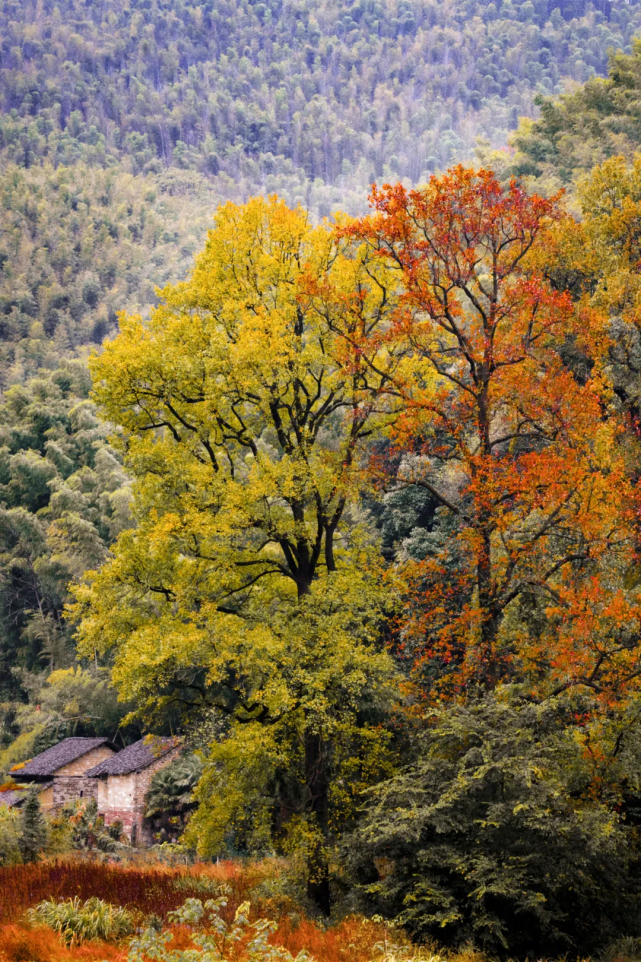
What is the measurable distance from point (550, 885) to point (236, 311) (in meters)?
10.8

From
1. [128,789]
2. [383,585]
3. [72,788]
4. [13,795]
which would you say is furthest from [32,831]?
[72,788]

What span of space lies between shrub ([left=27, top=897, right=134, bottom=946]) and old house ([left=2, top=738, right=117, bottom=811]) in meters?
29.2

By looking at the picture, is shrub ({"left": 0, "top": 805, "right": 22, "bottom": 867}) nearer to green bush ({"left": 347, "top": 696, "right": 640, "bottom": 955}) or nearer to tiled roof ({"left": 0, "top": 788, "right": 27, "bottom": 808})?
green bush ({"left": 347, "top": 696, "right": 640, "bottom": 955})

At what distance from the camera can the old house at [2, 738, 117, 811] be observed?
118 feet

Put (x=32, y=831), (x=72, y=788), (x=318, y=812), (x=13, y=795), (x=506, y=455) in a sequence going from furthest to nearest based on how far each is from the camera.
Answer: (x=72, y=788) → (x=13, y=795) → (x=506, y=455) → (x=318, y=812) → (x=32, y=831)

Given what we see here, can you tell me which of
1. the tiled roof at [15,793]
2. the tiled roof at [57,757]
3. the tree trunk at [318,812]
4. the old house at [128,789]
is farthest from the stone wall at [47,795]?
the tree trunk at [318,812]

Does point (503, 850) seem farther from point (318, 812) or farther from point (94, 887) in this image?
point (94, 887)

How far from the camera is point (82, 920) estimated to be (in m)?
8.38

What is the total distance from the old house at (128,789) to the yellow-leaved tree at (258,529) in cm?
2027

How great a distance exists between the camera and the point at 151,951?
5930 mm

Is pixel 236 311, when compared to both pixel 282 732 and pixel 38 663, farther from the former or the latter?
pixel 38 663

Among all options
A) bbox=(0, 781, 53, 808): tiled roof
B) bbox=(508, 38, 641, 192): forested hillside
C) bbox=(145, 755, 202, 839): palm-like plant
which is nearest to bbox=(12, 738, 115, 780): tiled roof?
bbox=(0, 781, 53, 808): tiled roof

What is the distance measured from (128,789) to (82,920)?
1104 inches

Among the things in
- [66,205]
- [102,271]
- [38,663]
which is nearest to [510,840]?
[38,663]
